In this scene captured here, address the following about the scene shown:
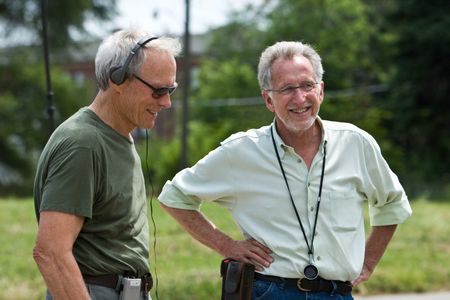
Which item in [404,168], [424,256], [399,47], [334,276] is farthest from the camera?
[404,168]

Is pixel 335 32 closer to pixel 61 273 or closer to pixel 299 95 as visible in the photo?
pixel 299 95

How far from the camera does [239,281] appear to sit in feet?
12.2

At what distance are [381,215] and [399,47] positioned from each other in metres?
33.4

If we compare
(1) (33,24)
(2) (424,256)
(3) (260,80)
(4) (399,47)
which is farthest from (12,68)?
(3) (260,80)

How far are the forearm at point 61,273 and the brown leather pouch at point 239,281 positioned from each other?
90 cm

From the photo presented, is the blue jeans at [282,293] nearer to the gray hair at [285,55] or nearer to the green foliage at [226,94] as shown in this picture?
the gray hair at [285,55]

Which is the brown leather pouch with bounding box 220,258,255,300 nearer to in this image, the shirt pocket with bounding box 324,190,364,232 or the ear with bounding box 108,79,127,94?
the shirt pocket with bounding box 324,190,364,232

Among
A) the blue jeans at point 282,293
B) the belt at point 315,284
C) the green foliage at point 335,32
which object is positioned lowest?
the green foliage at point 335,32

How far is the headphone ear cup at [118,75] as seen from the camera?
320 cm

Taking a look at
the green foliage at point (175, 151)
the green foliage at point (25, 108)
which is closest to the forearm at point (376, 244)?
the green foliage at point (175, 151)

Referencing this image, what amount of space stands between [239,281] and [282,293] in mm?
202

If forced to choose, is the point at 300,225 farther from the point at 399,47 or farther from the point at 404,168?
the point at 404,168

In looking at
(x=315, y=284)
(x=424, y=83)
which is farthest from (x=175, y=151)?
(x=315, y=284)

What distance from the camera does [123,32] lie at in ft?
10.9
